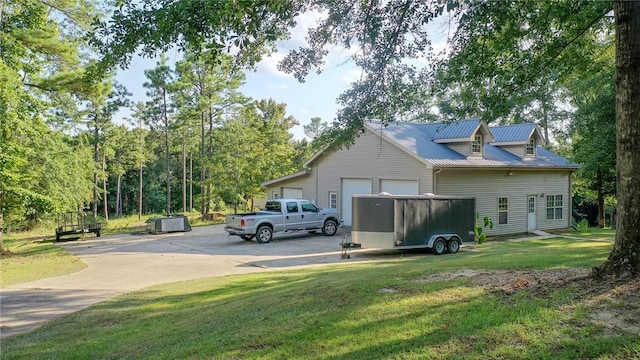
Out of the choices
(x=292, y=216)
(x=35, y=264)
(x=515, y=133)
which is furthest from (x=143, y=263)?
(x=515, y=133)

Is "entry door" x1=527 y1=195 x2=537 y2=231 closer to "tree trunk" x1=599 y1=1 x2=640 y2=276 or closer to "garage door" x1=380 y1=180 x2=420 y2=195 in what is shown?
"garage door" x1=380 y1=180 x2=420 y2=195

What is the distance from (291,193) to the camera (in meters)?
28.8

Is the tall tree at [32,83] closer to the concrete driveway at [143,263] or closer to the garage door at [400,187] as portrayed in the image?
the concrete driveway at [143,263]

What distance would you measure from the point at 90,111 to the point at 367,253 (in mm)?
29380

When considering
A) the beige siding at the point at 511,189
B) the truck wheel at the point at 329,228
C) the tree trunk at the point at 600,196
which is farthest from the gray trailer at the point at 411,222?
the tree trunk at the point at 600,196

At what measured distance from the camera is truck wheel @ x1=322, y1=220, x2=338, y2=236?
863 inches

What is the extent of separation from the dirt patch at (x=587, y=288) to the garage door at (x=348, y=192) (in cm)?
1707

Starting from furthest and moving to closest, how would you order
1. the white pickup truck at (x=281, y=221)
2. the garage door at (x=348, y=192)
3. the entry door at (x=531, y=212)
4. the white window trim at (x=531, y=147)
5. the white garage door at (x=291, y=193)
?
the white garage door at (x=291, y=193)
the white window trim at (x=531, y=147)
the entry door at (x=531, y=212)
the garage door at (x=348, y=192)
the white pickup truck at (x=281, y=221)

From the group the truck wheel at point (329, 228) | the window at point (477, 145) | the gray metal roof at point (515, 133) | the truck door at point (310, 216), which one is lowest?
the truck wheel at point (329, 228)

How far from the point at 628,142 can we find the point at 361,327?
3572mm

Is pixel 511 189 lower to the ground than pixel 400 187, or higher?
lower

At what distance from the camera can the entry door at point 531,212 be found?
24.5 m

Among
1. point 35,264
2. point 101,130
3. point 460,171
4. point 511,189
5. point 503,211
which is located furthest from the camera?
point 101,130

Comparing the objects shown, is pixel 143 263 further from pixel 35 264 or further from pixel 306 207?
pixel 306 207
